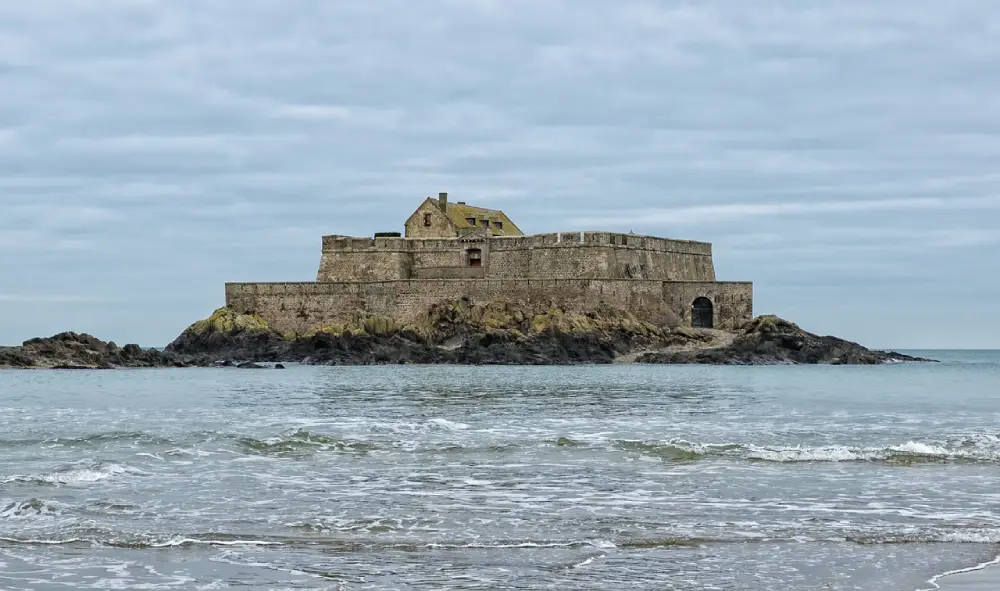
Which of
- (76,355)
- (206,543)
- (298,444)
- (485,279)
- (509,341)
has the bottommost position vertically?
(206,543)

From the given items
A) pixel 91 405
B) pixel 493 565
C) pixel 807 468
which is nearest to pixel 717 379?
pixel 91 405

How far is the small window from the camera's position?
1832 inches

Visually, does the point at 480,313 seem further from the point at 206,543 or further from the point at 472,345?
the point at 206,543

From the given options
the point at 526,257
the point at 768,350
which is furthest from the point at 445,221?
the point at 768,350

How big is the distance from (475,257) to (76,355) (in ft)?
50.3

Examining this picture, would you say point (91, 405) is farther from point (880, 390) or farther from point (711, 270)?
point (711, 270)

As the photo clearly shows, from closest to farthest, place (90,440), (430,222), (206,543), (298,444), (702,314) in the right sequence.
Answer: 1. (206,543)
2. (298,444)
3. (90,440)
4. (702,314)
5. (430,222)

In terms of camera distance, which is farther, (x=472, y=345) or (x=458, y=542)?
(x=472, y=345)

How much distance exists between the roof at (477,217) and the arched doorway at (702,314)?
9030mm

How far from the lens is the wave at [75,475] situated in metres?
10.2

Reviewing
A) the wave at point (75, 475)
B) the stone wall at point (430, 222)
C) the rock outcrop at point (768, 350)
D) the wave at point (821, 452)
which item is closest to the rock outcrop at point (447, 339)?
the rock outcrop at point (768, 350)

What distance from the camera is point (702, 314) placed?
1789 inches

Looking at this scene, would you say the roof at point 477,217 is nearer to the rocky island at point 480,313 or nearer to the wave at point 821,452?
the rocky island at point 480,313

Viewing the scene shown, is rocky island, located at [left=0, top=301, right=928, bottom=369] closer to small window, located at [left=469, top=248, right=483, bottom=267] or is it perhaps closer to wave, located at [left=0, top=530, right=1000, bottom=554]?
small window, located at [left=469, top=248, right=483, bottom=267]
